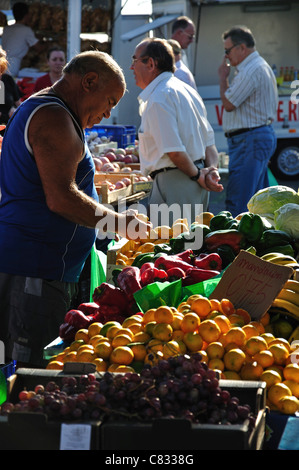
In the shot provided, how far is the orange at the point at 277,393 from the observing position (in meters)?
1.88

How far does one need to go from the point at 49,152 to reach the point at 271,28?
9729 mm

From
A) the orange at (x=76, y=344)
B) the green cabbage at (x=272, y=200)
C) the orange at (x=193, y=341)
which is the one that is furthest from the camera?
the green cabbage at (x=272, y=200)

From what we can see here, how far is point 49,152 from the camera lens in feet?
8.21

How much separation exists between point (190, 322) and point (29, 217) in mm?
926

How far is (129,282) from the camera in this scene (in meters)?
2.57

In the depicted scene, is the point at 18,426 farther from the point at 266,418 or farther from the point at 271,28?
→ the point at 271,28

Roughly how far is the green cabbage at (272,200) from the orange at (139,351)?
1.84 metres

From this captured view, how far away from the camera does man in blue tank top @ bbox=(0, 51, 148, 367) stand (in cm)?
254

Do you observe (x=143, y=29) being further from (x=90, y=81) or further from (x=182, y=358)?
(x=182, y=358)

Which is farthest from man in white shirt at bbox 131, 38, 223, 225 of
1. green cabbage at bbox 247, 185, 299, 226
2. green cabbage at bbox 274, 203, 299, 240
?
green cabbage at bbox 274, 203, 299, 240

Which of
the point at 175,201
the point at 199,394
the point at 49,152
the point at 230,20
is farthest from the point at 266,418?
the point at 230,20

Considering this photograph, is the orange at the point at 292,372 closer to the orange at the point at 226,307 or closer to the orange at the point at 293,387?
the orange at the point at 293,387

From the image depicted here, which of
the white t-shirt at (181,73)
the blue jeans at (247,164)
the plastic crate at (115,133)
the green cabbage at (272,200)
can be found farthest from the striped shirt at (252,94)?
the green cabbage at (272,200)

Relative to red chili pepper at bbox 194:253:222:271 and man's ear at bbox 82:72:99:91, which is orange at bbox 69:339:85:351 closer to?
red chili pepper at bbox 194:253:222:271
